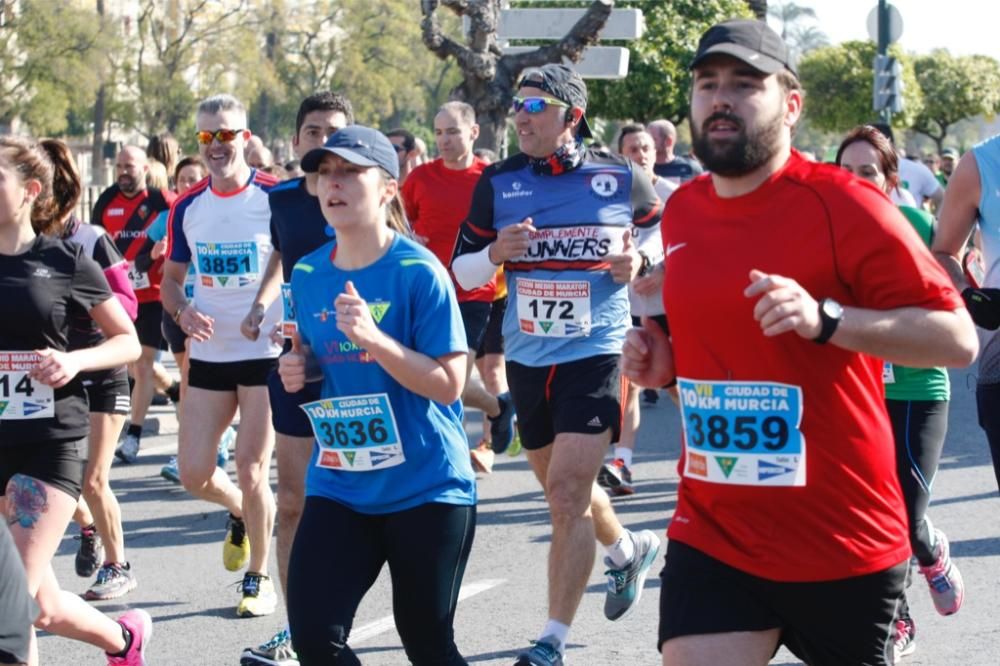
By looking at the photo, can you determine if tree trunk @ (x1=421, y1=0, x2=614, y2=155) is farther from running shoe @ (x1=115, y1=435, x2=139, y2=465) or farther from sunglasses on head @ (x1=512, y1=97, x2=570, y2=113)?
sunglasses on head @ (x1=512, y1=97, x2=570, y2=113)

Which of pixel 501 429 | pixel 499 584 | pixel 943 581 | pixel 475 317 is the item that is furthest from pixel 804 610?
pixel 475 317

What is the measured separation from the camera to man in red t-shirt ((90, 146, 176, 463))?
11328 mm

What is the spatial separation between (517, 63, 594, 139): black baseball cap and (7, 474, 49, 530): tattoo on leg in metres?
2.52

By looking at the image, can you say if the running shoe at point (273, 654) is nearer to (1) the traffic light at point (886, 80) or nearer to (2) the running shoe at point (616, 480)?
(2) the running shoe at point (616, 480)

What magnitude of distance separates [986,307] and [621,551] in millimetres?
1910

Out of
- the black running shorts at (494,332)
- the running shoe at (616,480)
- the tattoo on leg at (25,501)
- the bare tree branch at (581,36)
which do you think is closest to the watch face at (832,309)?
the tattoo on leg at (25,501)

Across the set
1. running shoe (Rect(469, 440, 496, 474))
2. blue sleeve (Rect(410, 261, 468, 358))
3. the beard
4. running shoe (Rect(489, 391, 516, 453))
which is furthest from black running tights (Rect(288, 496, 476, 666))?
running shoe (Rect(469, 440, 496, 474))

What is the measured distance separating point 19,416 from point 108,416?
1.68 metres

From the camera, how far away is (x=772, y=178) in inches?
139

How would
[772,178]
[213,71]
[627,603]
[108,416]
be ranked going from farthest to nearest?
[213,71], [108,416], [627,603], [772,178]

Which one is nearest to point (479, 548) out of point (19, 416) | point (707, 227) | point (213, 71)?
point (19, 416)

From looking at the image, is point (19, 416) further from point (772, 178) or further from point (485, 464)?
point (485, 464)

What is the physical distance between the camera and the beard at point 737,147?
3428 millimetres

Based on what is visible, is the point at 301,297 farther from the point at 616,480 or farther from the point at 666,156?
the point at 666,156
